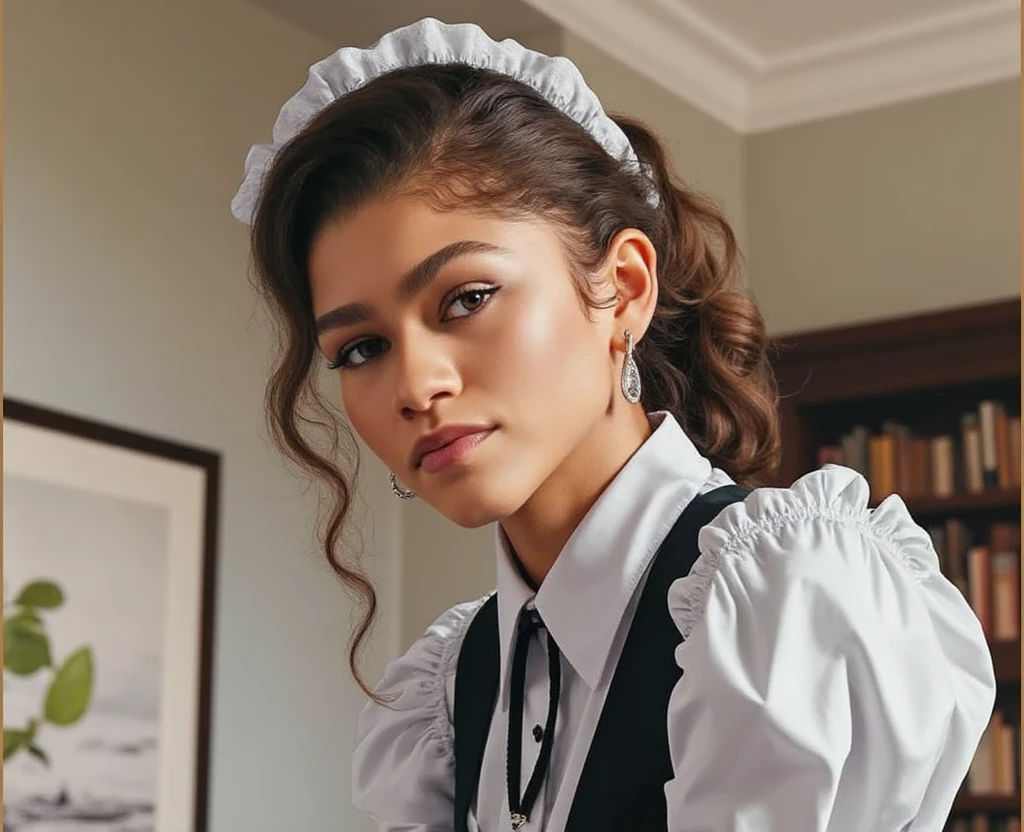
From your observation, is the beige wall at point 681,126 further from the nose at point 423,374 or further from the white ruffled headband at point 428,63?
the nose at point 423,374

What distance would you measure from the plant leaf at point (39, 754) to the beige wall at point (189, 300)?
49 centimetres

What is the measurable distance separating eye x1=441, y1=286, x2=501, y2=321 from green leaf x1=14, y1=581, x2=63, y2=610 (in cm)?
205

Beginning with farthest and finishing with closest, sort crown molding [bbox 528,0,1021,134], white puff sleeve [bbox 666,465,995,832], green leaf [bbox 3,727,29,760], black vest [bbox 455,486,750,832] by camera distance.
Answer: crown molding [bbox 528,0,1021,134] < green leaf [bbox 3,727,29,760] < black vest [bbox 455,486,750,832] < white puff sleeve [bbox 666,465,995,832]

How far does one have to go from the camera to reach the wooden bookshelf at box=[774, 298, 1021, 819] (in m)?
3.69

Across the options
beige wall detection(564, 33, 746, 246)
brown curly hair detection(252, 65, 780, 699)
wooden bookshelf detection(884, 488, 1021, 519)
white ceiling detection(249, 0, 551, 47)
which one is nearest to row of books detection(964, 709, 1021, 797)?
wooden bookshelf detection(884, 488, 1021, 519)

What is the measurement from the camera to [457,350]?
101 centimetres

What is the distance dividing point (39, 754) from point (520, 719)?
6.29 feet

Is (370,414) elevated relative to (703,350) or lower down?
lower down

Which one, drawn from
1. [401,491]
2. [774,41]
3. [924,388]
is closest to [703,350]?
[401,491]

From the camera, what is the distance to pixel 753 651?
902 mm

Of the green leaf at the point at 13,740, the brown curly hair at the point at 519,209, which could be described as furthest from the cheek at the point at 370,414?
the green leaf at the point at 13,740

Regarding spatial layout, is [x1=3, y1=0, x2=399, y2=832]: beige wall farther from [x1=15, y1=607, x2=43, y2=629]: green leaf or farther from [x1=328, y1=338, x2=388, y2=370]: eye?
[x1=328, y1=338, x2=388, y2=370]: eye

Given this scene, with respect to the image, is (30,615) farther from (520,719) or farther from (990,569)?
(990,569)

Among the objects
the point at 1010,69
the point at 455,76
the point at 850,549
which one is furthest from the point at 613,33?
the point at 850,549
